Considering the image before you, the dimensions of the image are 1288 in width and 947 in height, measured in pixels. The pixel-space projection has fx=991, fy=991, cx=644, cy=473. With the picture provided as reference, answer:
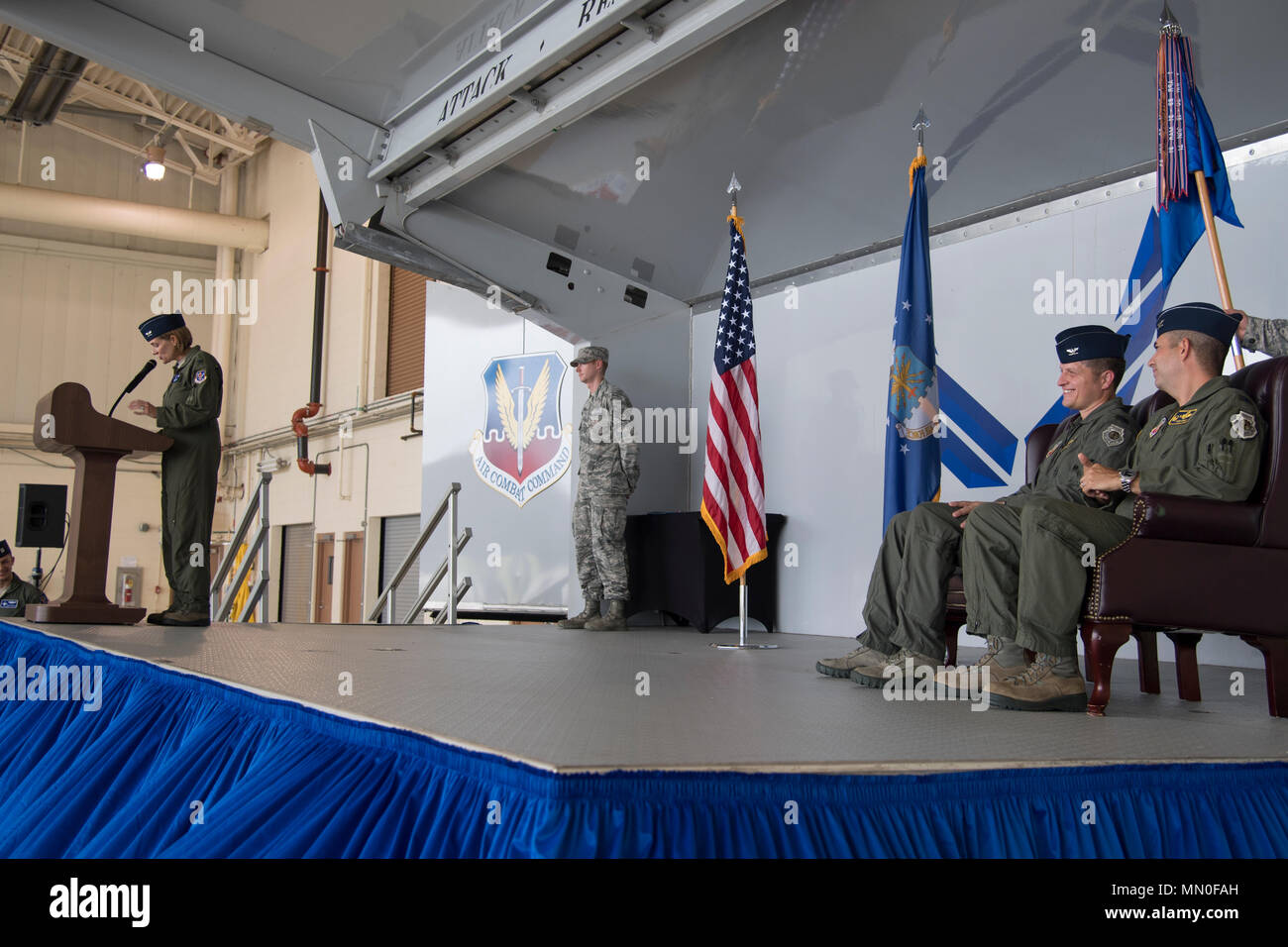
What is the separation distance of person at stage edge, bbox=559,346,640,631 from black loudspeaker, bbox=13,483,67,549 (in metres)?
2.81

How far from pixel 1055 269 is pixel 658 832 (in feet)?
13.0

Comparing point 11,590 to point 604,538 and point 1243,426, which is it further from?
point 1243,426

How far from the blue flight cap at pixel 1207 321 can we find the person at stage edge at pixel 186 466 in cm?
364

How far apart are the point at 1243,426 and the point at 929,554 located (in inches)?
31.0

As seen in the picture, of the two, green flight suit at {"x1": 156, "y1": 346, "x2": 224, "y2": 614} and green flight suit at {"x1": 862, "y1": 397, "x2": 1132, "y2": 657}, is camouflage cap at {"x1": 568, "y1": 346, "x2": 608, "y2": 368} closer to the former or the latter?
green flight suit at {"x1": 156, "y1": 346, "x2": 224, "y2": 614}

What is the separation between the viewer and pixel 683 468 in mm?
6406

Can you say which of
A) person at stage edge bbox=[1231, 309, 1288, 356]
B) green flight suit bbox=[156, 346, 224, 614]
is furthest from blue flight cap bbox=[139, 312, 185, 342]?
person at stage edge bbox=[1231, 309, 1288, 356]

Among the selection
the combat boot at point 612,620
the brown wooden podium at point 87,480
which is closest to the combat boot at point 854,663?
the combat boot at point 612,620

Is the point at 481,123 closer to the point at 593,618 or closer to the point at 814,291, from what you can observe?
the point at 814,291

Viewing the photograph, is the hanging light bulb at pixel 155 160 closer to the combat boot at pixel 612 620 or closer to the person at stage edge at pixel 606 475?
the person at stage edge at pixel 606 475

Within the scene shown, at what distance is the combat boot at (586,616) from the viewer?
5.62 metres

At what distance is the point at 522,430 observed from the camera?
22.4 feet

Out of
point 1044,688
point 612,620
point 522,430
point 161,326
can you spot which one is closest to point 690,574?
point 612,620
